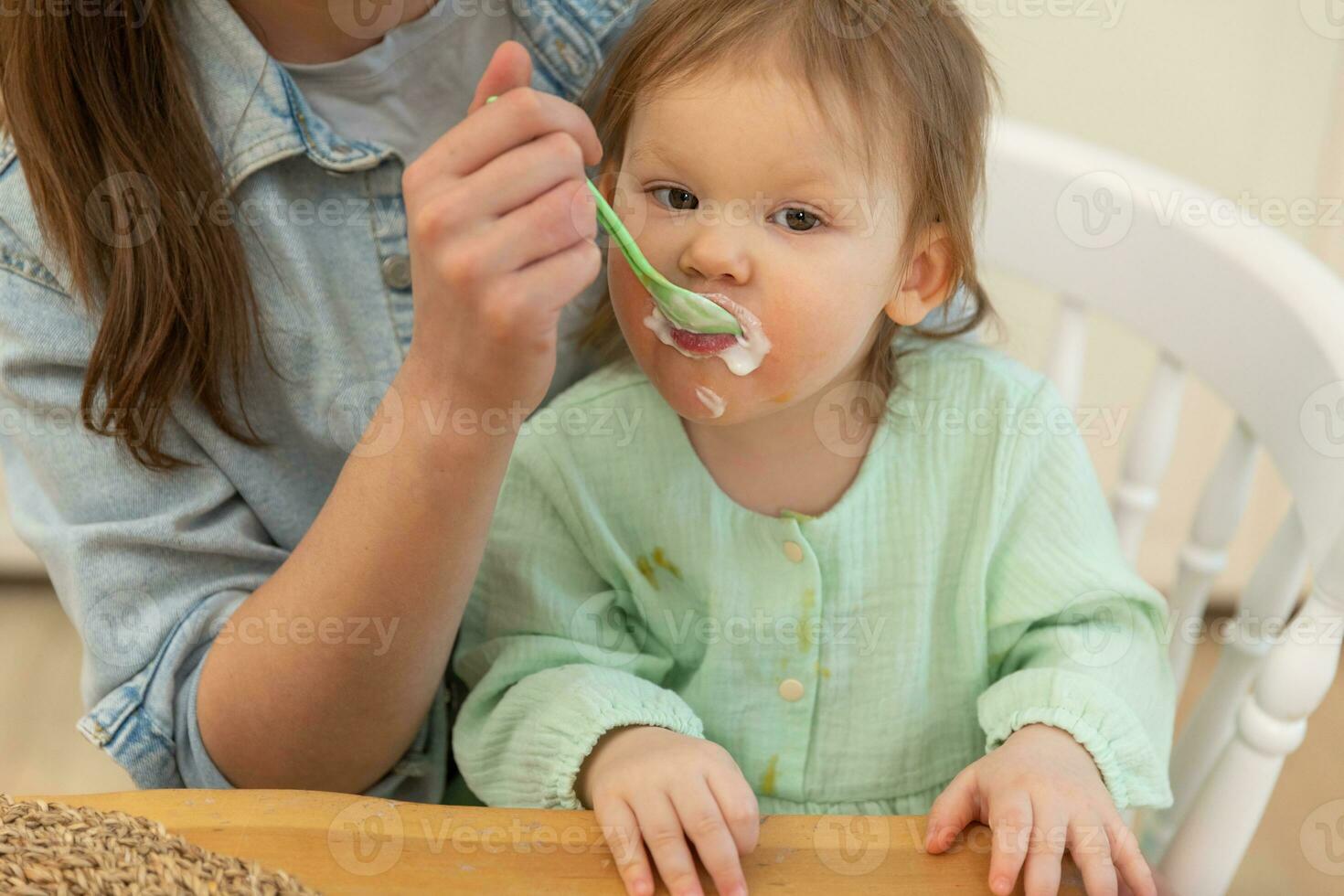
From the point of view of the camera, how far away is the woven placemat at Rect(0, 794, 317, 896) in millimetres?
578

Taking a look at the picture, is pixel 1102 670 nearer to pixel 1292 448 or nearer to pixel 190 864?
pixel 1292 448

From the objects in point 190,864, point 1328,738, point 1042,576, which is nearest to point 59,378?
point 190,864

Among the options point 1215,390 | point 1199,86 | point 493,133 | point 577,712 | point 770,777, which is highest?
point 493,133

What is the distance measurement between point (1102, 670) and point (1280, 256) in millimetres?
354

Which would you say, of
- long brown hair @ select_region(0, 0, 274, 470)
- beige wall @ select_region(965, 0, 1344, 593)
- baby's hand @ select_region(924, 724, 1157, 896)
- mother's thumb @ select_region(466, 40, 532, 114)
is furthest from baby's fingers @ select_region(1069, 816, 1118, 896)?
beige wall @ select_region(965, 0, 1344, 593)

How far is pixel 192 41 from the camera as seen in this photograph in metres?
0.88

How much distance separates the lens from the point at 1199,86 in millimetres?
1704

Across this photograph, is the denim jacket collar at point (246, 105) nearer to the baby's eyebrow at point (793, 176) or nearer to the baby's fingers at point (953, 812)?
the baby's eyebrow at point (793, 176)

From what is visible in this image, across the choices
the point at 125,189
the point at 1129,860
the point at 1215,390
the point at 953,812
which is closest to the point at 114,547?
the point at 125,189

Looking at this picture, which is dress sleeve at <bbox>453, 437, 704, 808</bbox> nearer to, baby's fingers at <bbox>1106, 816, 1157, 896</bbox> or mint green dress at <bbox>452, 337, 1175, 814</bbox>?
mint green dress at <bbox>452, 337, 1175, 814</bbox>

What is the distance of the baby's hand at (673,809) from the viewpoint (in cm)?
65

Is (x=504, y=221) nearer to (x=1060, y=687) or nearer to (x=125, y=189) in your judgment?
(x=125, y=189)

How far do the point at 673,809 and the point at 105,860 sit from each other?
295mm

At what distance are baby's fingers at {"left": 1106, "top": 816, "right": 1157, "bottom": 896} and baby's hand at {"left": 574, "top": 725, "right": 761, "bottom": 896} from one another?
0.21 m
